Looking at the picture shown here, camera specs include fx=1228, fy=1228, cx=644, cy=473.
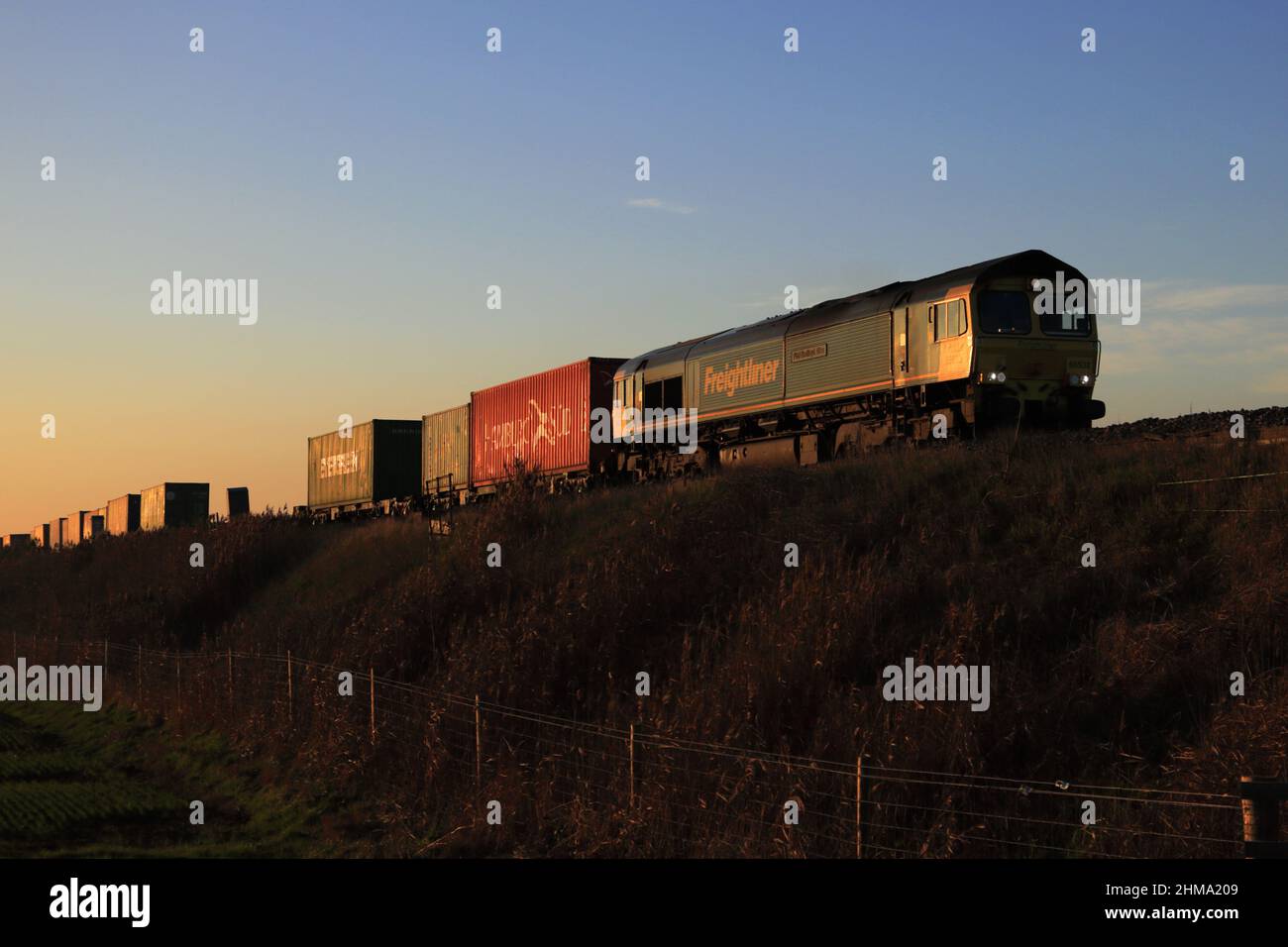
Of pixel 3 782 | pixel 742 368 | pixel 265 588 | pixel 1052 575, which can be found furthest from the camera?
pixel 265 588

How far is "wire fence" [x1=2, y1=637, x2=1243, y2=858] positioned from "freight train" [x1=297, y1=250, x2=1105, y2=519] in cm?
1025

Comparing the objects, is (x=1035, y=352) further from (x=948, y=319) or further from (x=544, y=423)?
(x=544, y=423)

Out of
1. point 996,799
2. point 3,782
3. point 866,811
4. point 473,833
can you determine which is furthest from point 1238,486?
point 3,782

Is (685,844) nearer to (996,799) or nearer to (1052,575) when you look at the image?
(996,799)

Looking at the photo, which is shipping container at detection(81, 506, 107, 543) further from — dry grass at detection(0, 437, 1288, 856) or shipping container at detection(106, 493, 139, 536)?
dry grass at detection(0, 437, 1288, 856)

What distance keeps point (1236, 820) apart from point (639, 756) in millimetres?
5621

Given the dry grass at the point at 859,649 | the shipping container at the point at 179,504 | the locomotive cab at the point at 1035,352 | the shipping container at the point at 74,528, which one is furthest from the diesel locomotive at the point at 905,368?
the shipping container at the point at 74,528

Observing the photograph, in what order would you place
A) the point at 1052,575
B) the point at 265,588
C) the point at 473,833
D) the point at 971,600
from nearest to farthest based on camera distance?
the point at 473,833 < the point at 971,600 < the point at 1052,575 < the point at 265,588

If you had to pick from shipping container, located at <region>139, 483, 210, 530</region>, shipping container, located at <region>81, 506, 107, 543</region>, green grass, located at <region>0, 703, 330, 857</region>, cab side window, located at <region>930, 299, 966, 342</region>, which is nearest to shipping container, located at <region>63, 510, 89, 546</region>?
shipping container, located at <region>81, 506, 107, 543</region>

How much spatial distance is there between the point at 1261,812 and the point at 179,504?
59.1m

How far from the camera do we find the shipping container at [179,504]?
194 ft

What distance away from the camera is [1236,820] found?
913 centimetres

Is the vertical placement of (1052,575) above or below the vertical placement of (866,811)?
above

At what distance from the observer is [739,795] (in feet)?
35.4
